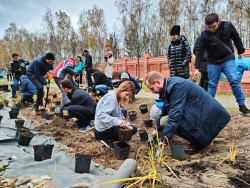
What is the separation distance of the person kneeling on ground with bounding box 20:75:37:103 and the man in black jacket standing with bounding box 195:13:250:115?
5.45 m

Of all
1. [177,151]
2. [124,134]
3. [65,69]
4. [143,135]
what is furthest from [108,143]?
[65,69]

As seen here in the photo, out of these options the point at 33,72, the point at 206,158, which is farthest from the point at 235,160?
the point at 33,72

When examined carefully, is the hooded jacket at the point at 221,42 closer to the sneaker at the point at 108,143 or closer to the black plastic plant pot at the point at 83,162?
the sneaker at the point at 108,143

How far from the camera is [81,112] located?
16.7ft

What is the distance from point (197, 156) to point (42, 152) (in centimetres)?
178

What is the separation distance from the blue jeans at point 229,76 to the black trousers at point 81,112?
7.28ft

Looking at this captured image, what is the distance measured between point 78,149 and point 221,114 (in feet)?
6.36

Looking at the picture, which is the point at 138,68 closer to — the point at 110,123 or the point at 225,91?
the point at 225,91

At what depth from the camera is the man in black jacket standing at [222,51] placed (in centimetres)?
432

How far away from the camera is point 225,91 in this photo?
9.44m

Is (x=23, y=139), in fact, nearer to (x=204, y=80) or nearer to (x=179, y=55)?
(x=179, y=55)

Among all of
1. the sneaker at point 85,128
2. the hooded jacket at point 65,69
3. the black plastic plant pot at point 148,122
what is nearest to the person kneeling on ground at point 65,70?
the hooded jacket at point 65,69

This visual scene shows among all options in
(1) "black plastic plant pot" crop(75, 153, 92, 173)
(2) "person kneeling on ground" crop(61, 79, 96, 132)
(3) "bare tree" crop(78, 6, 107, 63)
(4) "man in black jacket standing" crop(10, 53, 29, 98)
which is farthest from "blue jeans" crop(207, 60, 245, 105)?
(3) "bare tree" crop(78, 6, 107, 63)

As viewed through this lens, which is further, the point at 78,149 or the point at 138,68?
the point at 138,68
